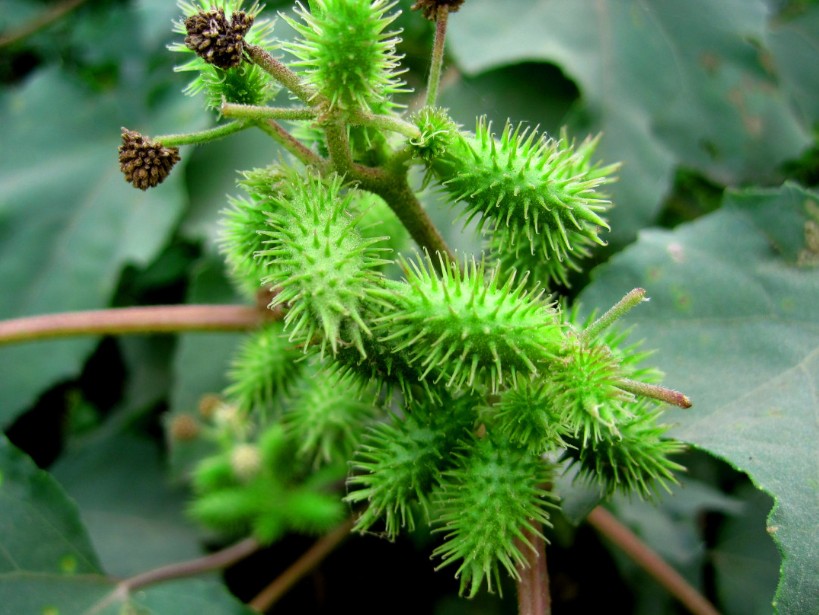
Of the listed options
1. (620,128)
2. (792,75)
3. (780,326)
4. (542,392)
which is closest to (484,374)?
(542,392)

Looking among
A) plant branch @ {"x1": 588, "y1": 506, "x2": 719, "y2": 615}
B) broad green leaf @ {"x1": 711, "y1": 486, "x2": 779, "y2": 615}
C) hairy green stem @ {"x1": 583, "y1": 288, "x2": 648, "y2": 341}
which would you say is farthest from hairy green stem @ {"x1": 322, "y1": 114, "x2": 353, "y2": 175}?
broad green leaf @ {"x1": 711, "y1": 486, "x2": 779, "y2": 615}

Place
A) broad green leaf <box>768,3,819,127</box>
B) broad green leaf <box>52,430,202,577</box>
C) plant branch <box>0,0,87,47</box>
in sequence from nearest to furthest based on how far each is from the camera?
broad green leaf <box>52,430,202,577</box>, broad green leaf <box>768,3,819,127</box>, plant branch <box>0,0,87,47</box>

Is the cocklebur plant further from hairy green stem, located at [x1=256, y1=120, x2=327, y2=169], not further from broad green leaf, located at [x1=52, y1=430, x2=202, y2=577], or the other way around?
broad green leaf, located at [x1=52, y1=430, x2=202, y2=577]

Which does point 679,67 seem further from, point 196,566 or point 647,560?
point 196,566

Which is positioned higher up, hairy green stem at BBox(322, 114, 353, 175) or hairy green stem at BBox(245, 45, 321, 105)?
hairy green stem at BBox(245, 45, 321, 105)

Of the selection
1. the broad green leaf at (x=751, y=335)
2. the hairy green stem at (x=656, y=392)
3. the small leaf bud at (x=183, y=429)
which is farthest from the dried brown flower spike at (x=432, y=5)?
the small leaf bud at (x=183, y=429)

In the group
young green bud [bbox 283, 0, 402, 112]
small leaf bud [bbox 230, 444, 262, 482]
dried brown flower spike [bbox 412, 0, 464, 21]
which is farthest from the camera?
small leaf bud [bbox 230, 444, 262, 482]

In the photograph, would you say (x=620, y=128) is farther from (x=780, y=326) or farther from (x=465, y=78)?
(x=780, y=326)
